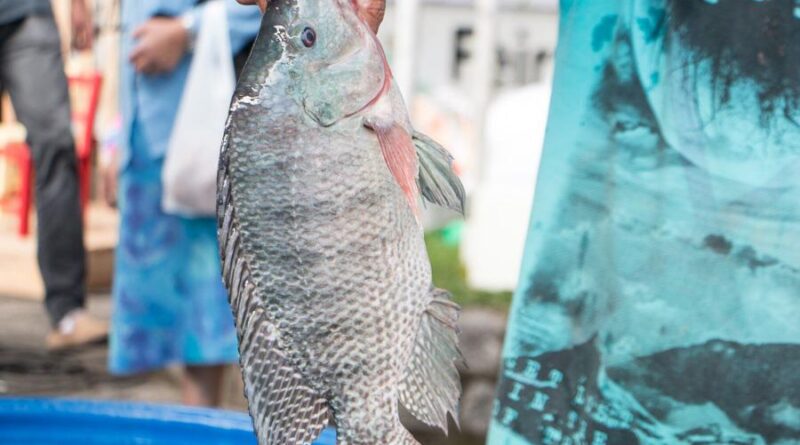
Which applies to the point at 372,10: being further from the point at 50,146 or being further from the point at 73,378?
the point at 73,378

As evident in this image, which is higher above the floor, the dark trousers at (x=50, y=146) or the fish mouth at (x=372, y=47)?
the fish mouth at (x=372, y=47)

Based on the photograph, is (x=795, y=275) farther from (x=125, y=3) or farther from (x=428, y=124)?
(x=428, y=124)

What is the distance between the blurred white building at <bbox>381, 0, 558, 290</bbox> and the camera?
531cm

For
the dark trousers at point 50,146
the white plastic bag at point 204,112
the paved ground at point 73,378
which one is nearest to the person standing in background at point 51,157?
the dark trousers at point 50,146

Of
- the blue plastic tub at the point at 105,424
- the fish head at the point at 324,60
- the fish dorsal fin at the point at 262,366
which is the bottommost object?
the blue plastic tub at the point at 105,424

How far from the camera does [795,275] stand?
147 centimetres

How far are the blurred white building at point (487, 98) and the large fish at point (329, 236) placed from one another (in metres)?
3.75

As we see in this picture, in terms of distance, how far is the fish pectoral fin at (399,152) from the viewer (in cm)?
123

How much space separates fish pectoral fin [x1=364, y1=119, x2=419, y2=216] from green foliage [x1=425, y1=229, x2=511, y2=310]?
2978 millimetres

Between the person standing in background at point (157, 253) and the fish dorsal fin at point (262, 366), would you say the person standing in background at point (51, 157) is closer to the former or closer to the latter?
the person standing in background at point (157, 253)

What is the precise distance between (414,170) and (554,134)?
0.42m

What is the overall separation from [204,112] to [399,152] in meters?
1.74

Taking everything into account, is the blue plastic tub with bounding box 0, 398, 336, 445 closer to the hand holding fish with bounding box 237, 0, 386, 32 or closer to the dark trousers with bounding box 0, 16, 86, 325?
the hand holding fish with bounding box 237, 0, 386, 32

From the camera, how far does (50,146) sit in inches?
189
